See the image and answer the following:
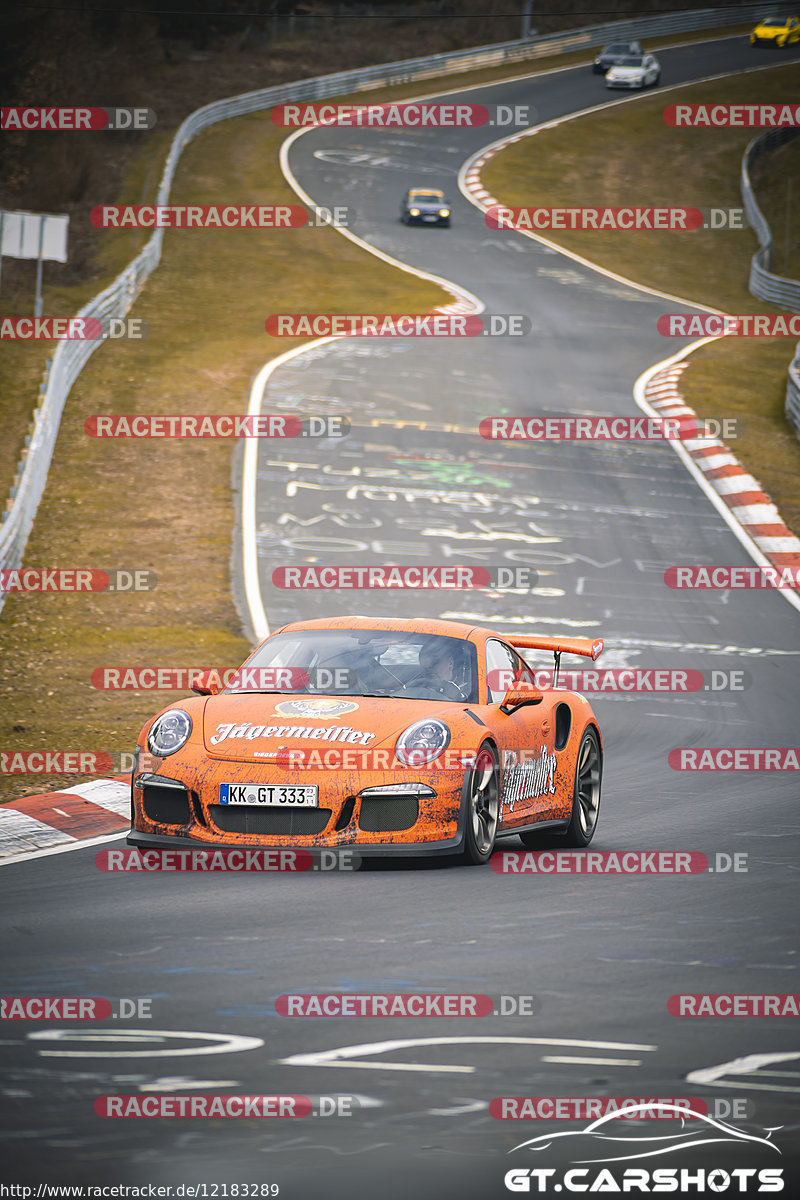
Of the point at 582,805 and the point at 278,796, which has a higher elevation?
the point at 278,796

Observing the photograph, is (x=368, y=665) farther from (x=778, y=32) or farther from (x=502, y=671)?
(x=778, y=32)

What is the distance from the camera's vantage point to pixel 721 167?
62.8 meters

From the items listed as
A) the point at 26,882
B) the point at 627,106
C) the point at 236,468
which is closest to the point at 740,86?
the point at 627,106

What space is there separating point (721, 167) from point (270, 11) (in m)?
30.5

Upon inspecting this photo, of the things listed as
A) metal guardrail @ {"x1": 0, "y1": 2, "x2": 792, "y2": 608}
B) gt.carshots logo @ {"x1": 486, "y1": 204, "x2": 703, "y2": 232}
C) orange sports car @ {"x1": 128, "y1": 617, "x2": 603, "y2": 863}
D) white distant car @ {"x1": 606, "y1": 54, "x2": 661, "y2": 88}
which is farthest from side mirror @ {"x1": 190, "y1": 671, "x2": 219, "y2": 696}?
white distant car @ {"x1": 606, "y1": 54, "x2": 661, "y2": 88}

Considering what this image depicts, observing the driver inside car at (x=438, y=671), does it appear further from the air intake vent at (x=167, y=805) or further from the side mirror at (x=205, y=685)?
the air intake vent at (x=167, y=805)

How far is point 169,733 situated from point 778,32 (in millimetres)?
78015

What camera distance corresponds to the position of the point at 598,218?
2207 inches

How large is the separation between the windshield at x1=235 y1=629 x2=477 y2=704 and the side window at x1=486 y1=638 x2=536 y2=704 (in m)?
0.13

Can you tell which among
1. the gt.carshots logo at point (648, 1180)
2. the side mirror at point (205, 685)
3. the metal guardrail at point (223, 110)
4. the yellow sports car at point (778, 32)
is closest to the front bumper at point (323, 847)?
the side mirror at point (205, 685)

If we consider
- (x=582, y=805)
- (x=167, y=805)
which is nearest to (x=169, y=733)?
(x=167, y=805)

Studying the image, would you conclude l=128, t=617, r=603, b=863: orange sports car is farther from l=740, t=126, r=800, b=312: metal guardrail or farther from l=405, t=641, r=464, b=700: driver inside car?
l=740, t=126, r=800, b=312: metal guardrail

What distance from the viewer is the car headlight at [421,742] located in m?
8.46

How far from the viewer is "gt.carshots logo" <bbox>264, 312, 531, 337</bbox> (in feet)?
122
